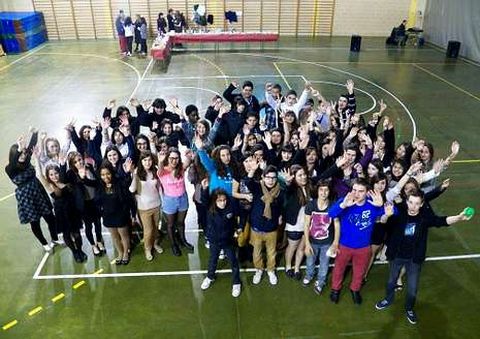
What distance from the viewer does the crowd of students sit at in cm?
493

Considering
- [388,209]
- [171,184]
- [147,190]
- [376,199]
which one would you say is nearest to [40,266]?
[147,190]

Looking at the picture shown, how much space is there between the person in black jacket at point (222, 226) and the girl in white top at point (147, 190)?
746mm

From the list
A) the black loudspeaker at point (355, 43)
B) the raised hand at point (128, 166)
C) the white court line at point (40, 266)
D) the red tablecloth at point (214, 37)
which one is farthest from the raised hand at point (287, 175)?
the black loudspeaker at point (355, 43)

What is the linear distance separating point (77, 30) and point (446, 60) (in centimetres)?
2094

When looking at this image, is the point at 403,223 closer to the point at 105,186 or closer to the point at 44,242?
the point at 105,186

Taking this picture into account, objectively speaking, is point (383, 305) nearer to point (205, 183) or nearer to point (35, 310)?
point (205, 183)

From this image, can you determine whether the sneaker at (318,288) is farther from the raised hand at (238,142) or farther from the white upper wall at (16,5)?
the white upper wall at (16,5)

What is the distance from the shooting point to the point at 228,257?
5.54 metres

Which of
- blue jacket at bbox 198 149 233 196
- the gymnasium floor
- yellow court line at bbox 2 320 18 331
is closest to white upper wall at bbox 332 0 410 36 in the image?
the gymnasium floor

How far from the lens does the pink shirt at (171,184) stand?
5.77m

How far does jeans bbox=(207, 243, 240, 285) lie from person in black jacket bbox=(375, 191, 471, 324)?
6.59 ft

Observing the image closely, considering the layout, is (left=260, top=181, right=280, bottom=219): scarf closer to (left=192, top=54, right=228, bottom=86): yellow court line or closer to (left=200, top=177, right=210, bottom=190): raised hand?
(left=200, top=177, right=210, bottom=190): raised hand

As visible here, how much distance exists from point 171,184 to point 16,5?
23.6 meters

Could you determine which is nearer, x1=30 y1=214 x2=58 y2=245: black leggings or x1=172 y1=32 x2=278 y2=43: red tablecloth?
x1=30 y1=214 x2=58 y2=245: black leggings
